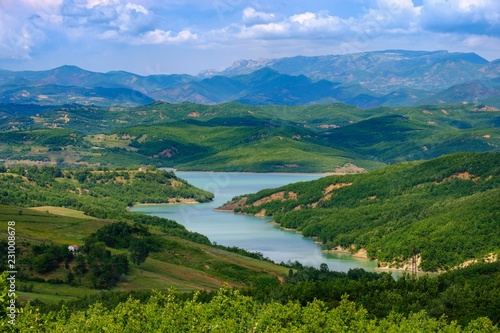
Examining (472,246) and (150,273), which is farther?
(472,246)

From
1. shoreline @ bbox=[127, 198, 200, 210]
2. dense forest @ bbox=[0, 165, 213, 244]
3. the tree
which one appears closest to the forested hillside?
shoreline @ bbox=[127, 198, 200, 210]

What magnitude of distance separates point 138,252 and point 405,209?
183 feet

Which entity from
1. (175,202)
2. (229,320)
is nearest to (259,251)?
(175,202)

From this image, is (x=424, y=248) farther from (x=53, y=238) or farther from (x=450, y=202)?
(x=53, y=238)

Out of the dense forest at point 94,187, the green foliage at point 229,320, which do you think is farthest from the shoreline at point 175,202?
the green foliage at point 229,320

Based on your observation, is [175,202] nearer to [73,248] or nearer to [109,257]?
[73,248]

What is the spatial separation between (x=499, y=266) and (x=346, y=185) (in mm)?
76424

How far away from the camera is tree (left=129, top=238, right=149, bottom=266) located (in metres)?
81.2

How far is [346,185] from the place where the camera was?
503ft

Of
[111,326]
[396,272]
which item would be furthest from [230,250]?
[111,326]

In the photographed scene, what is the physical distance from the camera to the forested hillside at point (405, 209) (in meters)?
101

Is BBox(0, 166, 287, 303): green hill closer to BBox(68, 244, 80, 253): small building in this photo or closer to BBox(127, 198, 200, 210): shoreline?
BBox(68, 244, 80, 253): small building

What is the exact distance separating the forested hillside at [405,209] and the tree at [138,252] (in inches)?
1308

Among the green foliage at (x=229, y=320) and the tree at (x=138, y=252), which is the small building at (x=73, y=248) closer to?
the tree at (x=138, y=252)
